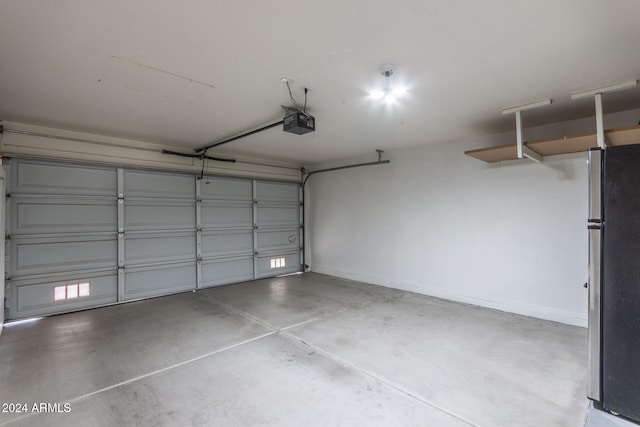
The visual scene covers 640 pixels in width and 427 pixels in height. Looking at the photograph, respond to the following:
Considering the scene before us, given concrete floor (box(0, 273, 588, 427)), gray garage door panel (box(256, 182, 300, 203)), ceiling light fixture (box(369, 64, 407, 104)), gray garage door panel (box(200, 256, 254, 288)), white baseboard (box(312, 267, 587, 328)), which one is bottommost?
concrete floor (box(0, 273, 588, 427))

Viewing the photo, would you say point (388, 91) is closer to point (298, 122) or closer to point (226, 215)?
point (298, 122)

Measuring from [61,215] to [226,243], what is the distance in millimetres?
2456

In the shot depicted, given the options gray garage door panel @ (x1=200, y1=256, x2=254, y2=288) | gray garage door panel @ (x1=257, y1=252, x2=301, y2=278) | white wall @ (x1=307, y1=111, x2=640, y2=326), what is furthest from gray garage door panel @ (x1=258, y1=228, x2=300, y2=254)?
white wall @ (x1=307, y1=111, x2=640, y2=326)

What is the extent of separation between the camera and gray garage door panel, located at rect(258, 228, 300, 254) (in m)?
6.24

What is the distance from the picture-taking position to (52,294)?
3.93 m

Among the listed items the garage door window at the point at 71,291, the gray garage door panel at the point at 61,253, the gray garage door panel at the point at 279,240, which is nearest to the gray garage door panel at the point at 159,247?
the gray garage door panel at the point at 61,253

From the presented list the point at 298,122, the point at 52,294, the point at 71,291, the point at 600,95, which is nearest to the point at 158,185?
the point at 71,291

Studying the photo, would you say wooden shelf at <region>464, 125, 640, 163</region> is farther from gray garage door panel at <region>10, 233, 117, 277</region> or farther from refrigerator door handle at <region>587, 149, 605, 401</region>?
gray garage door panel at <region>10, 233, 117, 277</region>

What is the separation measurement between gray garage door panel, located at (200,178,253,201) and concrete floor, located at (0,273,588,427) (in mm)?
2174

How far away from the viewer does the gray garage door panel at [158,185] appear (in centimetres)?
460

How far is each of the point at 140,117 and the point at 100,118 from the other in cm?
49

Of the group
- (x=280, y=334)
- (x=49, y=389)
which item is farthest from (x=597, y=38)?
(x=49, y=389)

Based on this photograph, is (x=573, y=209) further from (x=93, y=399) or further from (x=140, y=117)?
(x=140, y=117)

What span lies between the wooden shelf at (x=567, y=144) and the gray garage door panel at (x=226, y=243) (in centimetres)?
428
